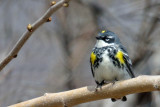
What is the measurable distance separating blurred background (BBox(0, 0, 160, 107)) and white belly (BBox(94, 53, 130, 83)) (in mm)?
1861

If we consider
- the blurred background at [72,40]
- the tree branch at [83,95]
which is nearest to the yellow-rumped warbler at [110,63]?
the tree branch at [83,95]

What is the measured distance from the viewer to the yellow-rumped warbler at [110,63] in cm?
395

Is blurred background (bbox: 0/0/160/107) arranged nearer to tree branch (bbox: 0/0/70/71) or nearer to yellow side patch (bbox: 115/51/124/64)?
yellow side patch (bbox: 115/51/124/64)

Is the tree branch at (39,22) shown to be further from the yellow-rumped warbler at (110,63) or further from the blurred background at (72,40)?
the blurred background at (72,40)

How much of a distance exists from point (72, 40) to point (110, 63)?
296 cm

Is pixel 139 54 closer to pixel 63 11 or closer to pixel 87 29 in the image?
pixel 87 29

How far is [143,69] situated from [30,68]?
2.10 m

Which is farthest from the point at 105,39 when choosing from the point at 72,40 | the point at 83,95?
the point at 72,40

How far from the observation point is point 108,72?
3951mm

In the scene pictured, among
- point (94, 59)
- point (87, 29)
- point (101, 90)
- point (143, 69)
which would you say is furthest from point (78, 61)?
point (101, 90)

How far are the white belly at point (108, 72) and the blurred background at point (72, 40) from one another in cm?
186

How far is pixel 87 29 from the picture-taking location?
6.90 metres

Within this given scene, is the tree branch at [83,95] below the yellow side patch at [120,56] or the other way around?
the other way around

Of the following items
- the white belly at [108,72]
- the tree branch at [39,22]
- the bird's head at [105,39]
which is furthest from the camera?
the bird's head at [105,39]
